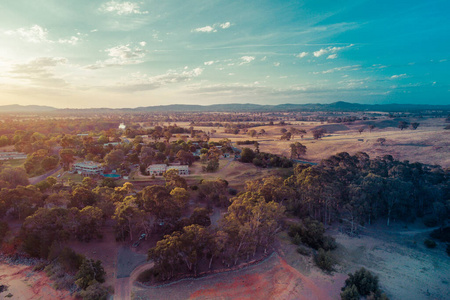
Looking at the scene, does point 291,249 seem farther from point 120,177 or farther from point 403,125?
point 403,125

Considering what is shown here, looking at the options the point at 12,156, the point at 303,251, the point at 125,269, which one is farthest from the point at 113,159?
the point at 303,251

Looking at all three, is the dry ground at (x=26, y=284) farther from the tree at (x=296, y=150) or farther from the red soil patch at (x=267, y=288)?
the tree at (x=296, y=150)

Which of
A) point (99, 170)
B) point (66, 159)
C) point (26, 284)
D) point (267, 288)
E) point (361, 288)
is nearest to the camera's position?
point (361, 288)

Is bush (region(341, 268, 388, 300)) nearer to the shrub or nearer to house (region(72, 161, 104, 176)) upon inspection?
the shrub

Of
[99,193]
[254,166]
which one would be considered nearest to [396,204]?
[254,166]

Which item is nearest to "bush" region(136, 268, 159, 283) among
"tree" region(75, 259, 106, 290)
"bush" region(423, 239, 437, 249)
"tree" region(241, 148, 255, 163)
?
"tree" region(75, 259, 106, 290)

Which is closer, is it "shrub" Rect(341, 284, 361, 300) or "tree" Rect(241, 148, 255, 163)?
"shrub" Rect(341, 284, 361, 300)

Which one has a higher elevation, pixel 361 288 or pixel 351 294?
pixel 351 294

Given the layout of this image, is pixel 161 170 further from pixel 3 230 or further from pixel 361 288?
pixel 361 288

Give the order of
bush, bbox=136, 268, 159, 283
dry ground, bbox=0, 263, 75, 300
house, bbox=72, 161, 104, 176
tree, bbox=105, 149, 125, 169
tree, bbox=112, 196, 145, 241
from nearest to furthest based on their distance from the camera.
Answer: dry ground, bbox=0, 263, 75, 300 < bush, bbox=136, 268, 159, 283 < tree, bbox=112, 196, 145, 241 < house, bbox=72, 161, 104, 176 < tree, bbox=105, 149, 125, 169
